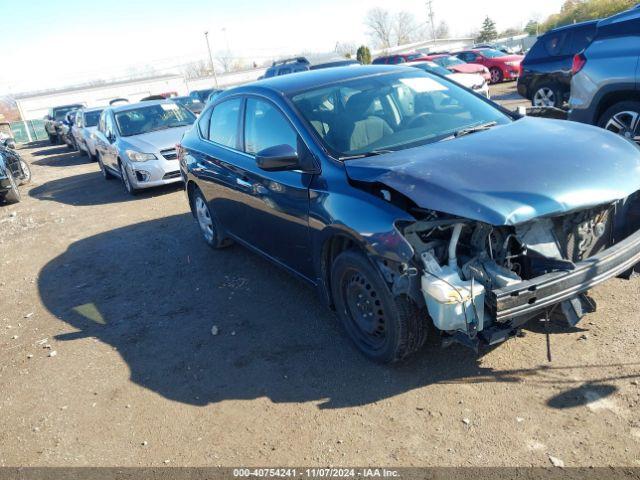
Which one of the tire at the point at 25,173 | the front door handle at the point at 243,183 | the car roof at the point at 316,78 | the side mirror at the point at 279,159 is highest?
the car roof at the point at 316,78

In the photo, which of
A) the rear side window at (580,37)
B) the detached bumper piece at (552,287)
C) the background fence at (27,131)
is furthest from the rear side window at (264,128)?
the background fence at (27,131)

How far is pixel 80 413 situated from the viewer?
139 inches

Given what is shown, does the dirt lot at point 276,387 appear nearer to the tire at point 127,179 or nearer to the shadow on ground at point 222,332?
the shadow on ground at point 222,332

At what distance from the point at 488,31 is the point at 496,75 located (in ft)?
214

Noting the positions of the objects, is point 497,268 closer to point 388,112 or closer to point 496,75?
point 388,112

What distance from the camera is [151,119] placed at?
10828 mm

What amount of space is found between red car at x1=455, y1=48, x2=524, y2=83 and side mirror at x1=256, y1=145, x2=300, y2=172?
20.8 m

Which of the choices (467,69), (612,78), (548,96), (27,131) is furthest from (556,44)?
(27,131)

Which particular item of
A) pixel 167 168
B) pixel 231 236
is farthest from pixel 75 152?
pixel 231 236

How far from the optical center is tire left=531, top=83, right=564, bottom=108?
11891 millimetres

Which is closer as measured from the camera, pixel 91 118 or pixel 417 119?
pixel 417 119

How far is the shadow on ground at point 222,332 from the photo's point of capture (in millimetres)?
3348

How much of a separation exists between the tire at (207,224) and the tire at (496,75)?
65.5 ft

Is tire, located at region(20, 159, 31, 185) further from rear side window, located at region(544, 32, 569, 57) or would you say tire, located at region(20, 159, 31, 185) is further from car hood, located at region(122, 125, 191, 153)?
rear side window, located at region(544, 32, 569, 57)
